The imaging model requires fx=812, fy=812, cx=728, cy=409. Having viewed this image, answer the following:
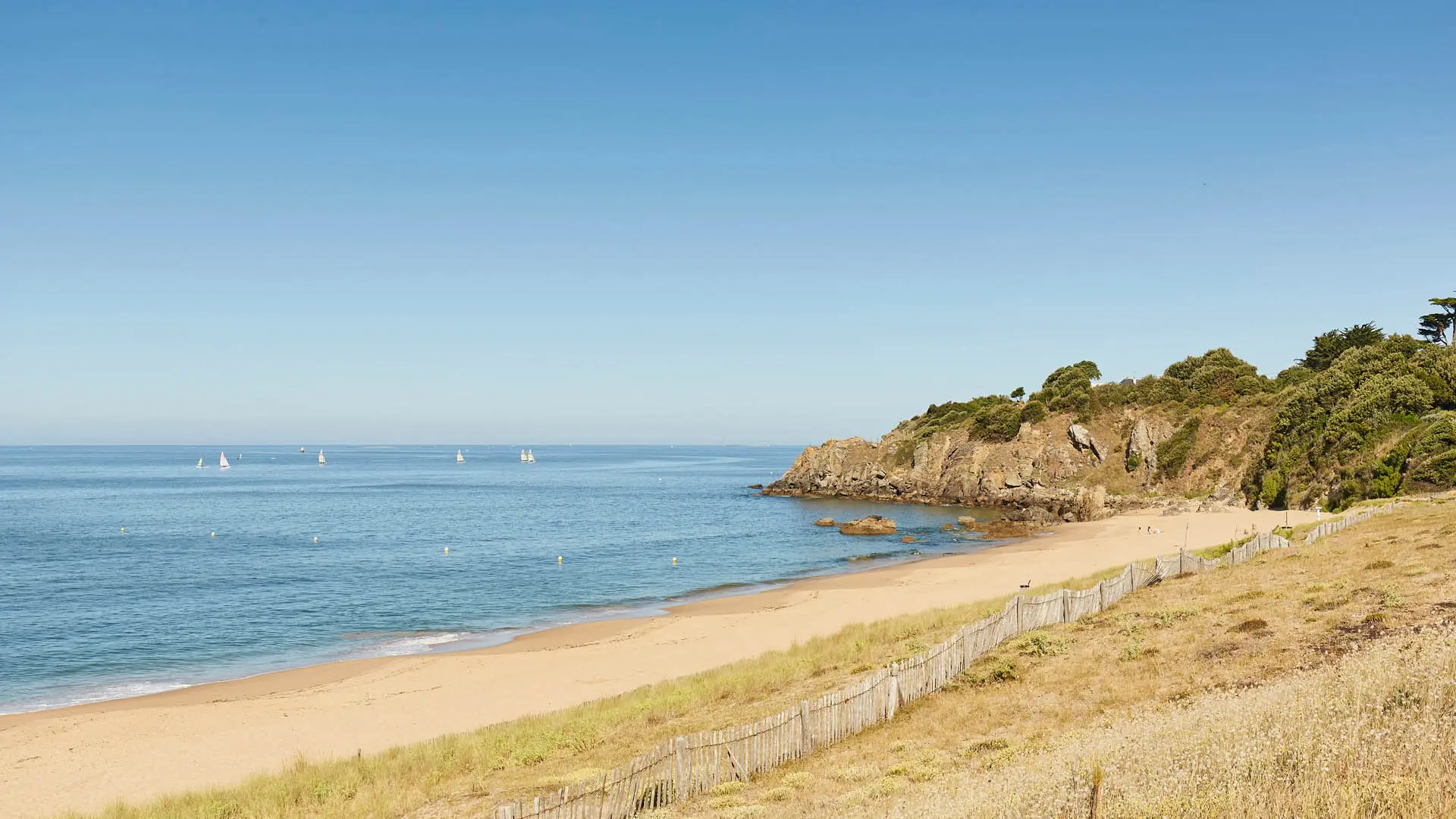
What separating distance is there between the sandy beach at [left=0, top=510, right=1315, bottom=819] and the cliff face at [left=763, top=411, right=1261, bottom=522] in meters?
43.2

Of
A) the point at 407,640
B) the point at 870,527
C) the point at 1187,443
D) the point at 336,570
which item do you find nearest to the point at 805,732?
the point at 407,640

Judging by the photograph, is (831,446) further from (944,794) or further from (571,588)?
(944,794)

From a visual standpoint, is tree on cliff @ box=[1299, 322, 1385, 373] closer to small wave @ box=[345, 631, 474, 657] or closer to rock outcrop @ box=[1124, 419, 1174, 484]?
rock outcrop @ box=[1124, 419, 1174, 484]

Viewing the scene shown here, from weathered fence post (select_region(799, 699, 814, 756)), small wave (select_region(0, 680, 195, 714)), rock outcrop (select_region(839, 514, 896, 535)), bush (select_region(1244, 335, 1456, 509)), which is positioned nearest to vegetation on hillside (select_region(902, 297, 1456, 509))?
bush (select_region(1244, 335, 1456, 509))

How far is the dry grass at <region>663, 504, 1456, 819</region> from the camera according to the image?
7.65 metres

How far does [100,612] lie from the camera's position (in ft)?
136

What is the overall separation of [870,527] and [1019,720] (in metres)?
62.0

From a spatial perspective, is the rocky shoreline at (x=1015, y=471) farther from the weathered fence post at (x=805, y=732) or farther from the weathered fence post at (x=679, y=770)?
the weathered fence post at (x=679, y=770)

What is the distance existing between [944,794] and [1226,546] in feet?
97.7

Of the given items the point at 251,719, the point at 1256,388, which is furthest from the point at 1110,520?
the point at 251,719

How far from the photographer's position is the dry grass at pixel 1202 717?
25.1 feet

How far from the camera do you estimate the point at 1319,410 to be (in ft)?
217

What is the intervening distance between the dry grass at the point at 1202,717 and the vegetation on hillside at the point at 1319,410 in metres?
36.3

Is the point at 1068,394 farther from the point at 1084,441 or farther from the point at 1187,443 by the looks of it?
the point at 1187,443
